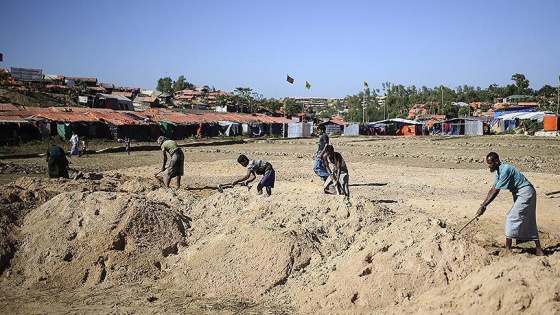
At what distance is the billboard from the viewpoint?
48.2 meters

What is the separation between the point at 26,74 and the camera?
4966 centimetres

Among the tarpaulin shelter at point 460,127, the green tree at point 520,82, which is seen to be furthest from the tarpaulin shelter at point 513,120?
the green tree at point 520,82

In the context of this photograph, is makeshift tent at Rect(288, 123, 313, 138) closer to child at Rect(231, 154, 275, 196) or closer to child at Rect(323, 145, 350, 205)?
child at Rect(323, 145, 350, 205)

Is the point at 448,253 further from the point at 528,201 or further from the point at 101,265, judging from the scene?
the point at 101,265

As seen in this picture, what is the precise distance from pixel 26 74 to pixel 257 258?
50.6 metres

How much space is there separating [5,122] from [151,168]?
14.0 metres

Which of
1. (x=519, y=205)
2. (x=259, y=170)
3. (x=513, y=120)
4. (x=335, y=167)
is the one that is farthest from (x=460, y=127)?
(x=519, y=205)

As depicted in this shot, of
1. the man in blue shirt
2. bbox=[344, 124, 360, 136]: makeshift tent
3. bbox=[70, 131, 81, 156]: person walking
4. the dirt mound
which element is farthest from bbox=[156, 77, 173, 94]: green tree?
the man in blue shirt

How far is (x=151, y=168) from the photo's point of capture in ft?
64.5

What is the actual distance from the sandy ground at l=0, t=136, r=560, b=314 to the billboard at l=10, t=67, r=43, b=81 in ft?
148

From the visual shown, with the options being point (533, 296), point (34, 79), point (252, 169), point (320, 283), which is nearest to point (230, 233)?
point (320, 283)

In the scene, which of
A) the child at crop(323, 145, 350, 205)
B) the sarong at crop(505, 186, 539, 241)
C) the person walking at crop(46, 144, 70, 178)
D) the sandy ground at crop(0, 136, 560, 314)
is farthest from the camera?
the person walking at crop(46, 144, 70, 178)

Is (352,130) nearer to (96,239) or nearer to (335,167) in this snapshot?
(335,167)

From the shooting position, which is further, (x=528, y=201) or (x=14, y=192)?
(x=14, y=192)
